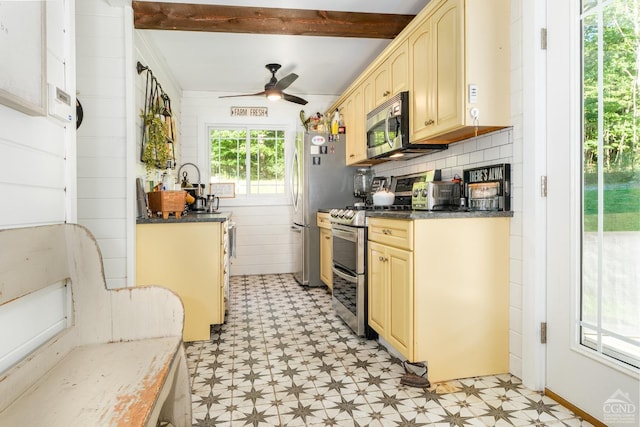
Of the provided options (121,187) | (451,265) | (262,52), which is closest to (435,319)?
(451,265)

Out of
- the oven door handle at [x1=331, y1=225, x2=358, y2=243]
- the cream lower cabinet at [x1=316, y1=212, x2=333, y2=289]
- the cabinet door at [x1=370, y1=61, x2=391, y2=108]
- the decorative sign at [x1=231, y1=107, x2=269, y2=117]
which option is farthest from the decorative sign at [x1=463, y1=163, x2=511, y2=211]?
the decorative sign at [x1=231, y1=107, x2=269, y2=117]

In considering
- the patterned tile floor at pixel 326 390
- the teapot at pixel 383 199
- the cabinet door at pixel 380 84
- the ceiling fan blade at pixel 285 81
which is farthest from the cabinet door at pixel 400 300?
the ceiling fan blade at pixel 285 81

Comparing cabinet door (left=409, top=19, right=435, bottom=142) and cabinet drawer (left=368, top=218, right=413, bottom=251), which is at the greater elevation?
cabinet door (left=409, top=19, right=435, bottom=142)

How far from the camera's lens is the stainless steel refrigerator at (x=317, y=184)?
14.9ft

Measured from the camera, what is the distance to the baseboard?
1.72 metres

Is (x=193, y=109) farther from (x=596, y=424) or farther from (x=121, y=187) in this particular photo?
(x=596, y=424)

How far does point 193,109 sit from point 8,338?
4.52 meters

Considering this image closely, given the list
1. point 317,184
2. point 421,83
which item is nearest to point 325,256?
point 317,184

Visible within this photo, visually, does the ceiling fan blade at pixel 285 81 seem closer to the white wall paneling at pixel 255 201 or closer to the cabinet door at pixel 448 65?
the white wall paneling at pixel 255 201

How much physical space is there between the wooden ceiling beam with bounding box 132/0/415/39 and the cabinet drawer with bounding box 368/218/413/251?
1.61 m

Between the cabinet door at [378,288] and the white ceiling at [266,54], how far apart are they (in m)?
1.90

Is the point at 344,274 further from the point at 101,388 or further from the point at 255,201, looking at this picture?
the point at 255,201

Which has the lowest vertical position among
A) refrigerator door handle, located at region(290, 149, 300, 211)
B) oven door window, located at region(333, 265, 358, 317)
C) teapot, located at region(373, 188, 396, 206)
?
oven door window, located at region(333, 265, 358, 317)

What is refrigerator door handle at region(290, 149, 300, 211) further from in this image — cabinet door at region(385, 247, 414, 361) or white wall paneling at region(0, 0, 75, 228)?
white wall paneling at region(0, 0, 75, 228)
